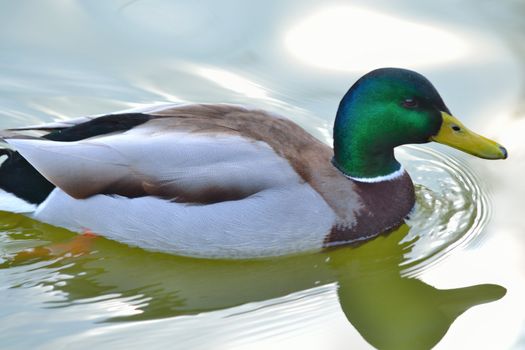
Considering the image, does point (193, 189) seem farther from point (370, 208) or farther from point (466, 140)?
point (466, 140)

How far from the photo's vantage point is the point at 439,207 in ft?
21.9

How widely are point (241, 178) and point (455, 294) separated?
4.25 feet

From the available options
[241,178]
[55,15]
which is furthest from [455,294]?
[55,15]

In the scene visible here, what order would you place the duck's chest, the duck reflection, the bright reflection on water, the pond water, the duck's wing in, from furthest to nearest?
the bright reflection on water, the duck's chest, the duck's wing, the duck reflection, the pond water

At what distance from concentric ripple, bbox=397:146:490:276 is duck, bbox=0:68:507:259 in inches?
9.6

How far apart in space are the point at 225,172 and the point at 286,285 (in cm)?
68

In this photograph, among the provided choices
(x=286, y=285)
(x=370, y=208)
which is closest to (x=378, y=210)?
(x=370, y=208)

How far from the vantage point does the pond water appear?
552cm

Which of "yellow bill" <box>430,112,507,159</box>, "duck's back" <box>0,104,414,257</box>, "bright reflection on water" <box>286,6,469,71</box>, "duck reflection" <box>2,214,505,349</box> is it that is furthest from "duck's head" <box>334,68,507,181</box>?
"bright reflection on water" <box>286,6,469,71</box>

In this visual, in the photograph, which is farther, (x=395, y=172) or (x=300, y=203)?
(x=395, y=172)

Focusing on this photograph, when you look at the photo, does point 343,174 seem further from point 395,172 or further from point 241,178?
point 241,178

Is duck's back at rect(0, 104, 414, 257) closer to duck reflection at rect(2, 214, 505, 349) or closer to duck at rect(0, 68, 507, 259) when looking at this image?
duck at rect(0, 68, 507, 259)

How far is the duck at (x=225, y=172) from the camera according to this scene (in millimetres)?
5891

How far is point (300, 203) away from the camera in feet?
19.4
